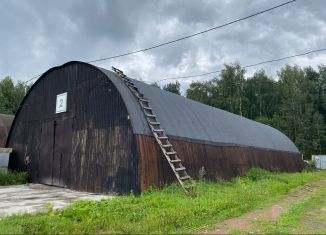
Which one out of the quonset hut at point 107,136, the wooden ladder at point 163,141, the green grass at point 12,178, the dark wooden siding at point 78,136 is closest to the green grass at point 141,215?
the wooden ladder at point 163,141

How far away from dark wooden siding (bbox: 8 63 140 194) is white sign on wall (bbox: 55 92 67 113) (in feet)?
0.70

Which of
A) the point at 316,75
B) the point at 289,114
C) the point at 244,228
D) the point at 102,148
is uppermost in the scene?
the point at 316,75

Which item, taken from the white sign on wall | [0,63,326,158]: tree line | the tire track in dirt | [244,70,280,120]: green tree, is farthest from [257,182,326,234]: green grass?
[244,70,280,120]: green tree

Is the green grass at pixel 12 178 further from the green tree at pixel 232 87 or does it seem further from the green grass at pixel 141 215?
the green tree at pixel 232 87

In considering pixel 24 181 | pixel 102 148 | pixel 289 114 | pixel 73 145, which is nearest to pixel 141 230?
pixel 102 148

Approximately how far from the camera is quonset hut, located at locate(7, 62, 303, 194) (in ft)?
43.3

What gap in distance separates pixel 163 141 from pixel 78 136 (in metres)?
4.18

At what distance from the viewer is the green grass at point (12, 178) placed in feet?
57.0

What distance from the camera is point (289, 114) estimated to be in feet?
193

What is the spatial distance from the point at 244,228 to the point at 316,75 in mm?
67547

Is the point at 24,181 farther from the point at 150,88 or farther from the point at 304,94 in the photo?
the point at 304,94

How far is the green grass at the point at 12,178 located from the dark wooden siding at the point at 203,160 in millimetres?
8456

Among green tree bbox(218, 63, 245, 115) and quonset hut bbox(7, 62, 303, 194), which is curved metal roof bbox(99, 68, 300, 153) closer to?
quonset hut bbox(7, 62, 303, 194)

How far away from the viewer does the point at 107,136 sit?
14164mm
